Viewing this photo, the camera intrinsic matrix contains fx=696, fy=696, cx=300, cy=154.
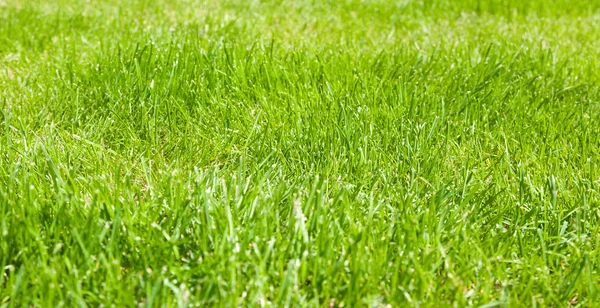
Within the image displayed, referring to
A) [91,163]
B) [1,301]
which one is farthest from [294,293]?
[91,163]

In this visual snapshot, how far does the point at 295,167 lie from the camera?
2.65 m

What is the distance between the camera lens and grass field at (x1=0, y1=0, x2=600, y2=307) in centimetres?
192

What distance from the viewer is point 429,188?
2.54m

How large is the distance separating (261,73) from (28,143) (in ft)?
3.89

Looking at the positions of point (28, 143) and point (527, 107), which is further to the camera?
point (527, 107)

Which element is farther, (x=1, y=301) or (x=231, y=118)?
(x=231, y=118)

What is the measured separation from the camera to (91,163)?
8.80ft

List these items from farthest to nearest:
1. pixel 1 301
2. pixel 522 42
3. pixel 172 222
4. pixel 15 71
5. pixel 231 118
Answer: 1. pixel 522 42
2. pixel 15 71
3. pixel 231 118
4. pixel 172 222
5. pixel 1 301

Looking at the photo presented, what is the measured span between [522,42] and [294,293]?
3270mm

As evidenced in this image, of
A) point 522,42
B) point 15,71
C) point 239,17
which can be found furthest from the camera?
point 239,17

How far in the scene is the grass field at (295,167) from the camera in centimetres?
192

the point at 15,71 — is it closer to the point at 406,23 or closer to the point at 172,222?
the point at 172,222

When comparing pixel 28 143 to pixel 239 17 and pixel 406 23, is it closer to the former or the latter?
pixel 239 17

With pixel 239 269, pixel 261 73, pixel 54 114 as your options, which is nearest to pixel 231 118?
pixel 261 73
